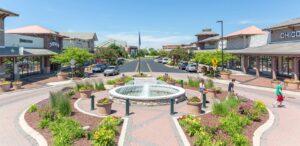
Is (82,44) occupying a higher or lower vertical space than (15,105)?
higher

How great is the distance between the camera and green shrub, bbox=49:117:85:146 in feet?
32.4

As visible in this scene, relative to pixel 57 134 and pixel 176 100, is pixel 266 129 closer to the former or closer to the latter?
pixel 176 100

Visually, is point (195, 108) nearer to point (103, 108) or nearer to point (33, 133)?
point (103, 108)

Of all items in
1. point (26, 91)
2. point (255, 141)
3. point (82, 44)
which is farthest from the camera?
point (82, 44)

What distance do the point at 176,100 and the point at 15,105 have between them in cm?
1219

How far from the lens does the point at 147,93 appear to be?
21.9 metres

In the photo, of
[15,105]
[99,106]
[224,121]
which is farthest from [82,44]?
[224,121]

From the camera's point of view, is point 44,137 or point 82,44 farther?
point 82,44

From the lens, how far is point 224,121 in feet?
39.4

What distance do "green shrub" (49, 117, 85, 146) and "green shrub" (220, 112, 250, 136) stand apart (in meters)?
6.27

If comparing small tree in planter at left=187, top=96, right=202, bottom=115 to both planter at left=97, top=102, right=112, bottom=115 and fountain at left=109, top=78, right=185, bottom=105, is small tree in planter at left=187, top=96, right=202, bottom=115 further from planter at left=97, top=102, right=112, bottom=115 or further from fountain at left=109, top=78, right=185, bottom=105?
planter at left=97, top=102, right=112, bottom=115

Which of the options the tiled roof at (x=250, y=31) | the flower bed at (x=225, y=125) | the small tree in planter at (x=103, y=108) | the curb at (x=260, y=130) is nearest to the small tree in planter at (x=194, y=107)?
the flower bed at (x=225, y=125)

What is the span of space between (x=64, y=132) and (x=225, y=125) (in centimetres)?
704

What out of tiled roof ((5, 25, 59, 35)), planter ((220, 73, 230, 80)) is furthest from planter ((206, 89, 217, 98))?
tiled roof ((5, 25, 59, 35))
